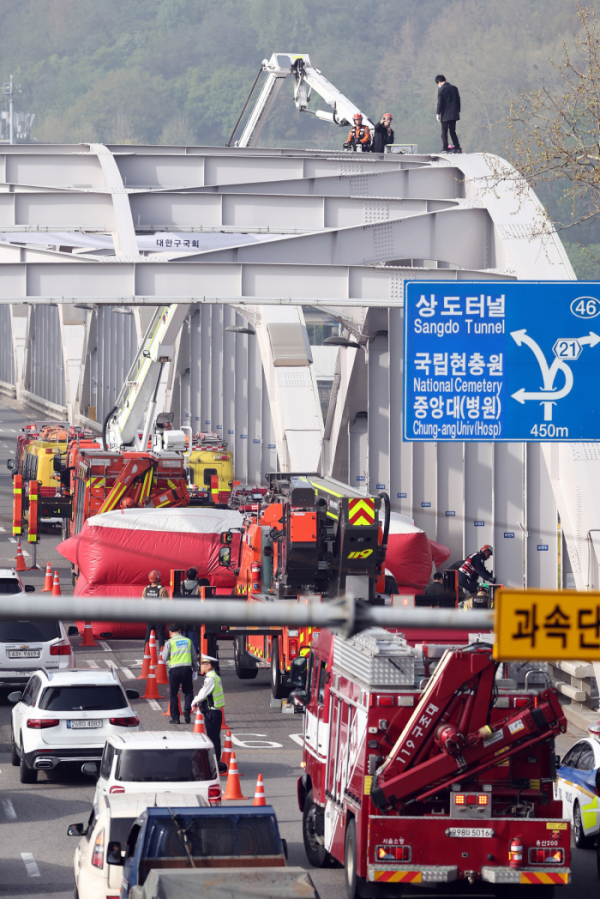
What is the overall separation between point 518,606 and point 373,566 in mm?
17112

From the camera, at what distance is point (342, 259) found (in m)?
24.3

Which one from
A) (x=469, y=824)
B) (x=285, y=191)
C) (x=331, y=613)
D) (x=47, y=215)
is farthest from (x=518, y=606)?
(x=285, y=191)

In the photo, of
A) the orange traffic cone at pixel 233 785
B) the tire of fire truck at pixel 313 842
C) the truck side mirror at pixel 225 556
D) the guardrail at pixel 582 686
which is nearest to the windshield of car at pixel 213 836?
the tire of fire truck at pixel 313 842

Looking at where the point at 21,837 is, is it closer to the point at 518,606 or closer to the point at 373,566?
the point at 373,566

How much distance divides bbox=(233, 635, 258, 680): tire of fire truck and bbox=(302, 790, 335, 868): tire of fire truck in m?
9.97

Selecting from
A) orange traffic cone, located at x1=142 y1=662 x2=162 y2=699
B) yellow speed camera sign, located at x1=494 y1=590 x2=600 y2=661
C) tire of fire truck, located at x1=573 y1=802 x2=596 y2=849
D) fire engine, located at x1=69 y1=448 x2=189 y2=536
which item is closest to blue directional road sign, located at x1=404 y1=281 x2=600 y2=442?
tire of fire truck, located at x1=573 y1=802 x2=596 y2=849

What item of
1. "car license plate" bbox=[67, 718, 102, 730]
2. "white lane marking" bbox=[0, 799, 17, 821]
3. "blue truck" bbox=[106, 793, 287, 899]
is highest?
"blue truck" bbox=[106, 793, 287, 899]

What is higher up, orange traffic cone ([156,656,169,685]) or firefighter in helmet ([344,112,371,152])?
firefighter in helmet ([344,112,371,152])

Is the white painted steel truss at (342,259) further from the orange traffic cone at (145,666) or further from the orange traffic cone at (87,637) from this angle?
the orange traffic cone at (87,637)

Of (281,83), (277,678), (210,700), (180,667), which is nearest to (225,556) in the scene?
(277,678)

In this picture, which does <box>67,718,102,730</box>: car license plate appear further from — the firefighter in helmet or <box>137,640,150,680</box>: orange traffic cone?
the firefighter in helmet

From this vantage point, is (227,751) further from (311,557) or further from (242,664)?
(242,664)

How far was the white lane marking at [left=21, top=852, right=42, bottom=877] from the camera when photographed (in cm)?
1348

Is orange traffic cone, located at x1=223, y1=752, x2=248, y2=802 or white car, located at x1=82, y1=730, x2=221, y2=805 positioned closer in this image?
white car, located at x1=82, y1=730, x2=221, y2=805
